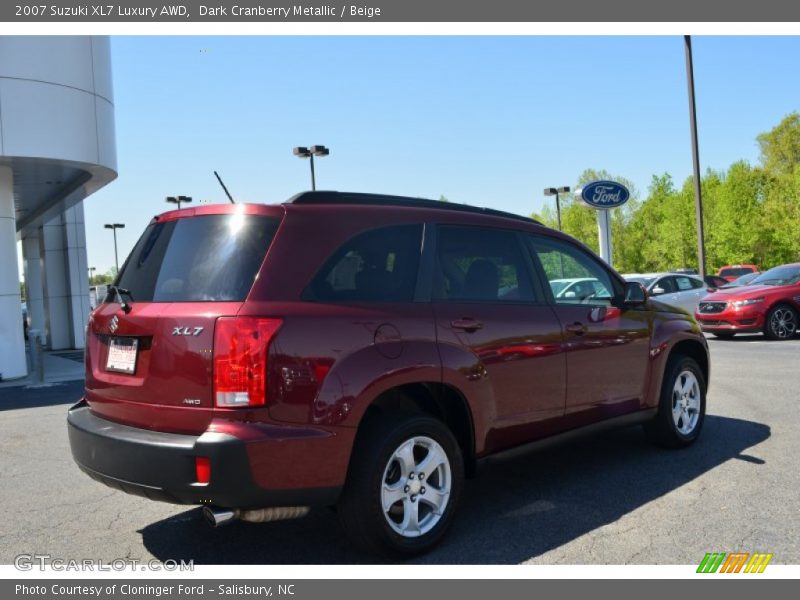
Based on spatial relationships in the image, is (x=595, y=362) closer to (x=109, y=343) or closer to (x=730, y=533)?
(x=730, y=533)

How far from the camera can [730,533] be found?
3.92m

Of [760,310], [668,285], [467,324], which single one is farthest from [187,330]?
[668,285]

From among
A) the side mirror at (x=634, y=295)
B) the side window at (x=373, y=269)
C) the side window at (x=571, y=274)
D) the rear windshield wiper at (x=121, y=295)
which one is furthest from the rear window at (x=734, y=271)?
the rear windshield wiper at (x=121, y=295)

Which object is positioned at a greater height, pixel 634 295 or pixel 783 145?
pixel 783 145

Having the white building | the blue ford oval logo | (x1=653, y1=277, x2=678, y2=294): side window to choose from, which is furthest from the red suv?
the blue ford oval logo

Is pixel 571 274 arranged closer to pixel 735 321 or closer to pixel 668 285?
pixel 735 321

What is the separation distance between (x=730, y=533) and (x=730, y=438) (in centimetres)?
240

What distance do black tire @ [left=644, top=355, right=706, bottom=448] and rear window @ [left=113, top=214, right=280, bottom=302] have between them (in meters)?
3.53

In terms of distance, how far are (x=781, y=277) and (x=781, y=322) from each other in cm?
125

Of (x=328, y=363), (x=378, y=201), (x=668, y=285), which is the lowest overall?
(x=328, y=363)

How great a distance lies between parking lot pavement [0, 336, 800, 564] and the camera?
3811mm

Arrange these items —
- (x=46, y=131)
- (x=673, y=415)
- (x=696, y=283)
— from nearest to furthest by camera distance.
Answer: (x=673, y=415) → (x=46, y=131) → (x=696, y=283)

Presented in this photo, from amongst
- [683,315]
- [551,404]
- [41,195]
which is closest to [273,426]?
[551,404]

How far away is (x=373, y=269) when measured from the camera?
3.81 metres
